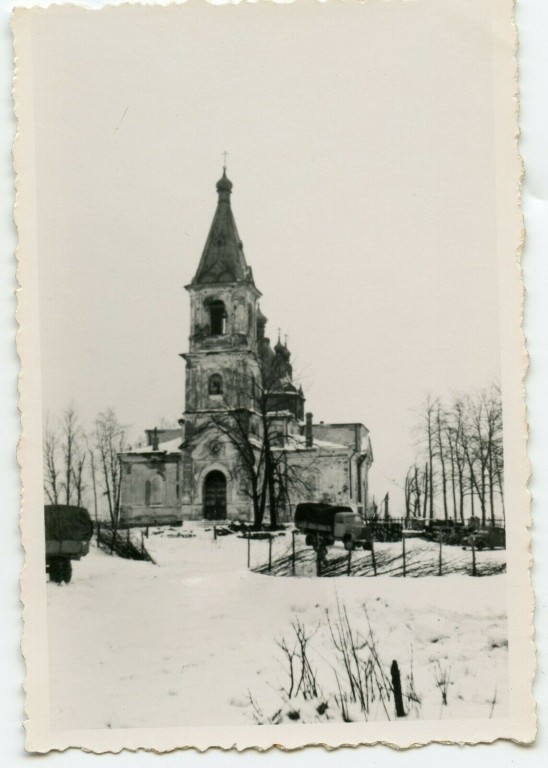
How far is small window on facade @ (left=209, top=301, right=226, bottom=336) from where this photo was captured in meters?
5.19

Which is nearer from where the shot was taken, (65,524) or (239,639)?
(239,639)

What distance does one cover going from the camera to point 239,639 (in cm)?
482

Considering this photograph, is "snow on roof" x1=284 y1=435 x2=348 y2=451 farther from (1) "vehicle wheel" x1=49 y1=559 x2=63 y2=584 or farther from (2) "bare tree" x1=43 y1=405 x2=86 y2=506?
(1) "vehicle wheel" x1=49 y1=559 x2=63 y2=584

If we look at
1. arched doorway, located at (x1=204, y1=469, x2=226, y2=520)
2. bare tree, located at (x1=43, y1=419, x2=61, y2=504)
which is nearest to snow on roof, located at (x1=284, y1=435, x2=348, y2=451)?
arched doorway, located at (x1=204, y1=469, x2=226, y2=520)

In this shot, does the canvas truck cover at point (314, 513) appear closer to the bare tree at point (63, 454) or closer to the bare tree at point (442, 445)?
the bare tree at point (442, 445)

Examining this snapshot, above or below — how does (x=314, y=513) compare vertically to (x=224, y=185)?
below

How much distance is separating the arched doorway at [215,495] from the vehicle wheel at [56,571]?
3.01 feet

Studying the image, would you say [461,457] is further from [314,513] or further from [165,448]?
[165,448]

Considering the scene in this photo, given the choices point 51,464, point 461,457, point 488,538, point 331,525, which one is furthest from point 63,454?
point 488,538

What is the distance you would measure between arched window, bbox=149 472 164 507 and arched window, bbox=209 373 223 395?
618mm

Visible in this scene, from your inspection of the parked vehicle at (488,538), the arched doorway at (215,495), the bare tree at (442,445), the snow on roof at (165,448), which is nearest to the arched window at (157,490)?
the snow on roof at (165,448)

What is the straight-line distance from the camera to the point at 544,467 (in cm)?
486

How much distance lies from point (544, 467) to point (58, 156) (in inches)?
136

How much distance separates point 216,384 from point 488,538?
6.20 feet
